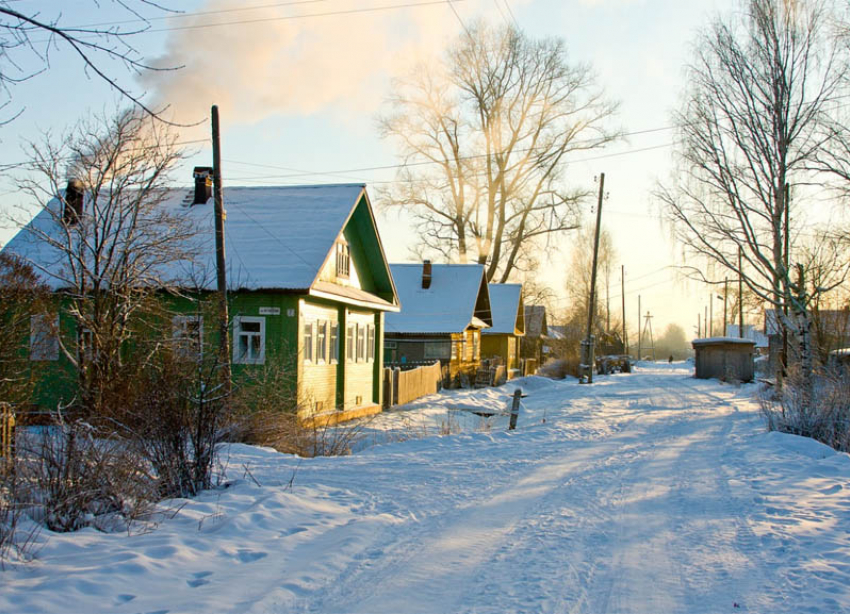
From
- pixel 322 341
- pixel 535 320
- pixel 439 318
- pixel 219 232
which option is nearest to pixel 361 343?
pixel 322 341

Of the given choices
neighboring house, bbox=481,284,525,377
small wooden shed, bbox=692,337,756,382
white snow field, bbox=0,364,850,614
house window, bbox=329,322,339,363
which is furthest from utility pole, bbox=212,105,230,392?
small wooden shed, bbox=692,337,756,382

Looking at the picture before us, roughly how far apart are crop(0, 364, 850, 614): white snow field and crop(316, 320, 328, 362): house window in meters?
7.79

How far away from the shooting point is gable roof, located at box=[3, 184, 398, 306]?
1816 cm

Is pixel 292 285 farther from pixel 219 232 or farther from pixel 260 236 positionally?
pixel 219 232

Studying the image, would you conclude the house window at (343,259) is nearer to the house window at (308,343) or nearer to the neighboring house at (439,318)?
the house window at (308,343)

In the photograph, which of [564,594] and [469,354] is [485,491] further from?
[469,354]

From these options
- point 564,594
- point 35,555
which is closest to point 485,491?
point 564,594

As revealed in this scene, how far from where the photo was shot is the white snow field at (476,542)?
5.16 meters

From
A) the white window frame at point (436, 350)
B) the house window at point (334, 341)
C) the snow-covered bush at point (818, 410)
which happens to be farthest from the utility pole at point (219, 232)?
the white window frame at point (436, 350)

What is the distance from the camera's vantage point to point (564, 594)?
5371 mm

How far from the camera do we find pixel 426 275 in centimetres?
4062

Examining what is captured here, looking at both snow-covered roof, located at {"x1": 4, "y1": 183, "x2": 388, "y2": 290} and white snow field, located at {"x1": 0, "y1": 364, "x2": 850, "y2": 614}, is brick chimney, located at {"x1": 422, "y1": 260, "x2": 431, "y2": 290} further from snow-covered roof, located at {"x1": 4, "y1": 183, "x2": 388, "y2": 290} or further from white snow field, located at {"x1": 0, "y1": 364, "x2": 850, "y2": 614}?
white snow field, located at {"x1": 0, "y1": 364, "x2": 850, "y2": 614}

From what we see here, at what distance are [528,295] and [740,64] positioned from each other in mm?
38594

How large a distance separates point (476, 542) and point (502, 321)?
1613 inches
